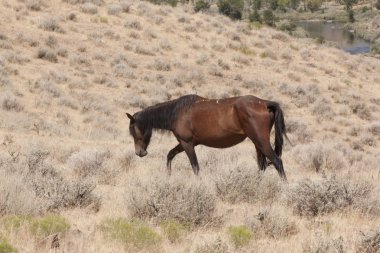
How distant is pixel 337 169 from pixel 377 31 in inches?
3565

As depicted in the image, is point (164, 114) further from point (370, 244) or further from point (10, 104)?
point (10, 104)

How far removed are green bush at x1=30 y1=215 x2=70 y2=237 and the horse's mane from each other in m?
4.63

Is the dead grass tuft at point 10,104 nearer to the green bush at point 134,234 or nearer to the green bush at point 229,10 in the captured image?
the green bush at point 134,234

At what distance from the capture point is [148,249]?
203 inches

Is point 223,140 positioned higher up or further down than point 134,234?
further down

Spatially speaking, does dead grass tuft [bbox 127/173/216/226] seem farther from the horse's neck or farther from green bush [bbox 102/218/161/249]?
the horse's neck

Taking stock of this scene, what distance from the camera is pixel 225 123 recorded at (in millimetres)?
9500

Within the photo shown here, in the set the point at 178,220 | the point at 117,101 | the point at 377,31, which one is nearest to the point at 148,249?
the point at 178,220

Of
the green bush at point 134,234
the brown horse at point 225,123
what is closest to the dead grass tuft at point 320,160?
the brown horse at point 225,123

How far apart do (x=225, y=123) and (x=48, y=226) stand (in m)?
4.74

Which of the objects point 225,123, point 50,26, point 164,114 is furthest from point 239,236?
point 50,26

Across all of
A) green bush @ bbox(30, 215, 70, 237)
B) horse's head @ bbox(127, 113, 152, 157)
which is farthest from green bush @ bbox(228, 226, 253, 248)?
horse's head @ bbox(127, 113, 152, 157)

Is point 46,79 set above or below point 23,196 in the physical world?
below

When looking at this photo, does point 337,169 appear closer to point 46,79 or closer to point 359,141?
point 359,141
